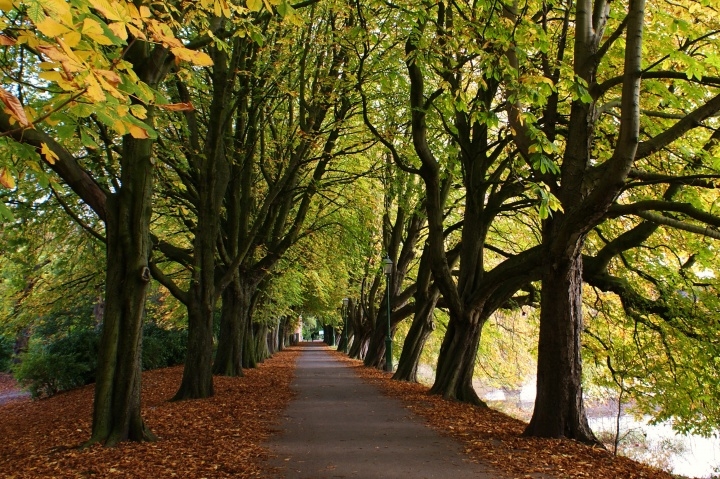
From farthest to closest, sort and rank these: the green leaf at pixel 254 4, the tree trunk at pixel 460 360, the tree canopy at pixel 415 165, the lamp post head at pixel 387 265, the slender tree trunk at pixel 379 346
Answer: the slender tree trunk at pixel 379 346 → the lamp post head at pixel 387 265 → the tree trunk at pixel 460 360 → the tree canopy at pixel 415 165 → the green leaf at pixel 254 4

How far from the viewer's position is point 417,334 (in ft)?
57.2

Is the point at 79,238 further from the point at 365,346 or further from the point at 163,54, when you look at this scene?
the point at 365,346

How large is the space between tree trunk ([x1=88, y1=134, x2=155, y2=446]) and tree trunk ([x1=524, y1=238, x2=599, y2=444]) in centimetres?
551

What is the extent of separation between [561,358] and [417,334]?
9.60m

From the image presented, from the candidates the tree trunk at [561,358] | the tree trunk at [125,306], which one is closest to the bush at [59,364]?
the tree trunk at [125,306]

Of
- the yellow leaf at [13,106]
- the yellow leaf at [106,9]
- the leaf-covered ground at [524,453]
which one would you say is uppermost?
the yellow leaf at [106,9]

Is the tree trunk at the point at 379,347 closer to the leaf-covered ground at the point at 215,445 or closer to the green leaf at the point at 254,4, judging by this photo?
the leaf-covered ground at the point at 215,445

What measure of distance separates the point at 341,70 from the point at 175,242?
12637 millimetres

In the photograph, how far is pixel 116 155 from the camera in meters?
12.1

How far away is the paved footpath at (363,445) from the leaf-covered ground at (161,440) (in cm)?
42

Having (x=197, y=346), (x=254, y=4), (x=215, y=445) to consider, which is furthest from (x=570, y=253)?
(x=197, y=346)

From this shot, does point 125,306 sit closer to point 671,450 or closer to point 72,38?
point 72,38

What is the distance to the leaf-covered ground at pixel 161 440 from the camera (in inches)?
240

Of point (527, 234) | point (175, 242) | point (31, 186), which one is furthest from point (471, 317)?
point (175, 242)
